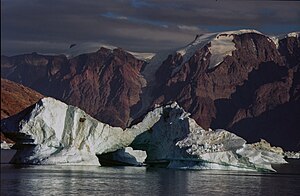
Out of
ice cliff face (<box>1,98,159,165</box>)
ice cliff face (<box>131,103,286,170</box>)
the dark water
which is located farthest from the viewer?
ice cliff face (<box>131,103,286,170</box>)

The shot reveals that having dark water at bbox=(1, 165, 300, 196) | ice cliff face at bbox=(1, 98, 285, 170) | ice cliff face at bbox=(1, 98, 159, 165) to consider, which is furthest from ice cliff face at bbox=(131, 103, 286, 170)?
ice cliff face at bbox=(1, 98, 159, 165)

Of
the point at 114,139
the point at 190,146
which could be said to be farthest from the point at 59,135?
the point at 190,146

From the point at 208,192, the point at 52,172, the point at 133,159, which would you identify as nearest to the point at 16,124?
the point at 52,172

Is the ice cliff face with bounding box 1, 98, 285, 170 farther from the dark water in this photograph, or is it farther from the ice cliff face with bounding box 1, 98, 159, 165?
the dark water

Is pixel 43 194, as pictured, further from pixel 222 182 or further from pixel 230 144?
pixel 230 144

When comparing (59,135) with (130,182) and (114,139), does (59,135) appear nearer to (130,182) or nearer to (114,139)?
(114,139)

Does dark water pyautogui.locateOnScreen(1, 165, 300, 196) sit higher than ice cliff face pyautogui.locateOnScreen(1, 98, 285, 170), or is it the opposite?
ice cliff face pyautogui.locateOnScreen(1, 98, 285, 170)

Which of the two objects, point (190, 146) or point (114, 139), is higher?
point (114, 139)
